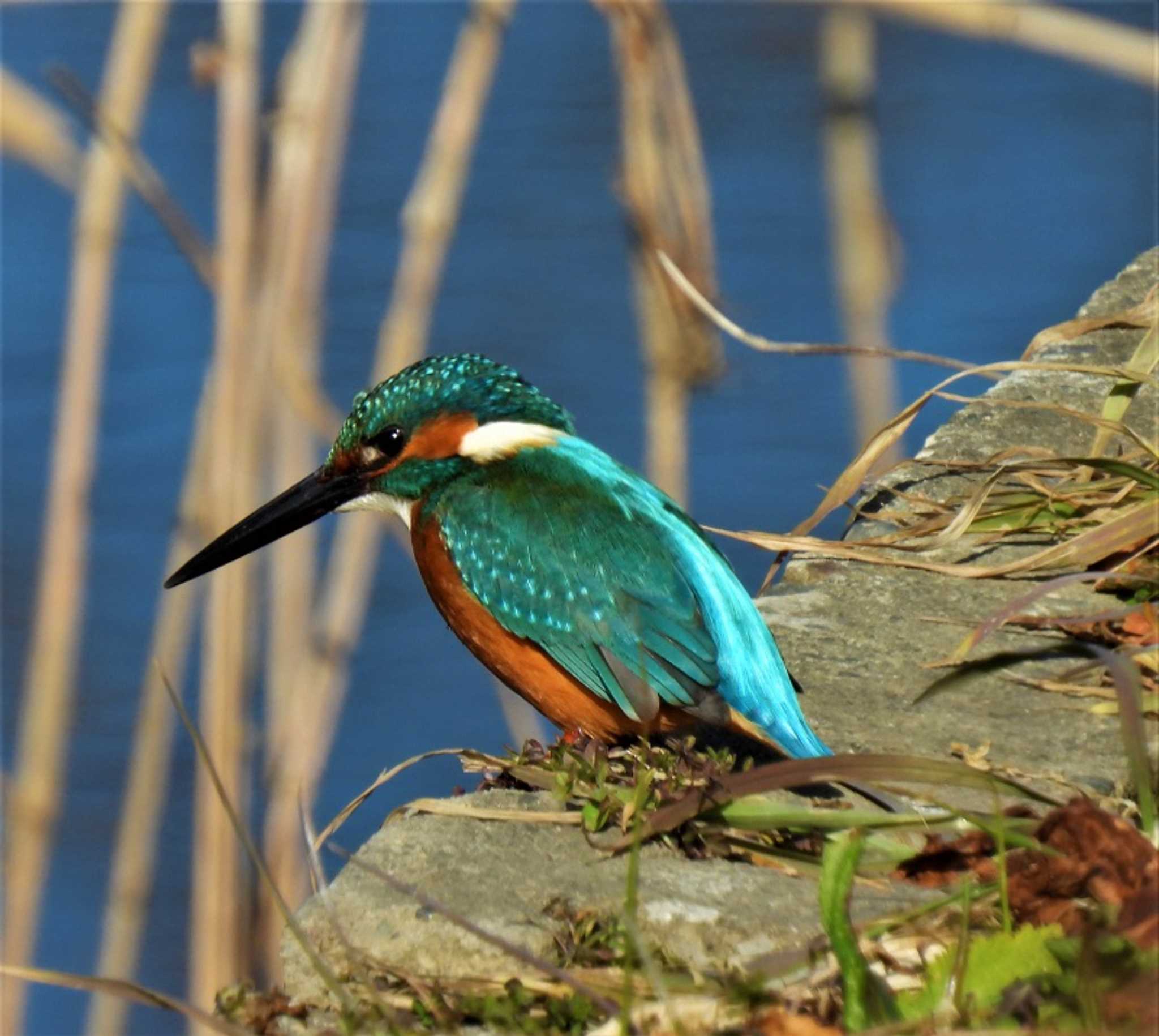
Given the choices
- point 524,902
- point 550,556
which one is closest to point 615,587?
point 550,556

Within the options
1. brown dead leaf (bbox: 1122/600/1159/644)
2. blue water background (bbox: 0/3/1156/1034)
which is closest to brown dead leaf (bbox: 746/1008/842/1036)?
brown dead leaf (bbox: 1122/600/1159/644)

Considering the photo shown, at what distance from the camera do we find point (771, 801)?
2084 mm

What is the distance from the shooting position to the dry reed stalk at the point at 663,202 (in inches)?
126

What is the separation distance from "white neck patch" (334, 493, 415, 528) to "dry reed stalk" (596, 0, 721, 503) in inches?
20.0

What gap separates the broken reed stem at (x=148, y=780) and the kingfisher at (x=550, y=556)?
0.32m

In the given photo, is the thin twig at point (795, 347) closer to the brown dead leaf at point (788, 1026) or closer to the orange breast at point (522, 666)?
the orange breast at point (522, 666)

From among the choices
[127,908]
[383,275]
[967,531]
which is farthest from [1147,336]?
[383,275]

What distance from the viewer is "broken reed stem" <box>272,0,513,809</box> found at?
10.7ft

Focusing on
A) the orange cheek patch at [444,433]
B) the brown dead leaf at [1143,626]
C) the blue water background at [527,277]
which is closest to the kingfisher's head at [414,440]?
the orange cheek patch at [444,433]

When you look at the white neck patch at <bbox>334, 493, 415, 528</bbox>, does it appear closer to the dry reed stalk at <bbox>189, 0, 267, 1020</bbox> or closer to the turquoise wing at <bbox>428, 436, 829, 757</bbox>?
the turquoise wing at <bbox>428, 436, 829, 757</bbox>

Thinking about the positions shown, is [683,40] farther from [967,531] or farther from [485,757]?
[485,757]

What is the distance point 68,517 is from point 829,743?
1.70m

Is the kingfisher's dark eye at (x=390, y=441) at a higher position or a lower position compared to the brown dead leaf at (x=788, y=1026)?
higher

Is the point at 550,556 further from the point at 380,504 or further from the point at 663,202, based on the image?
the point at 663,202
